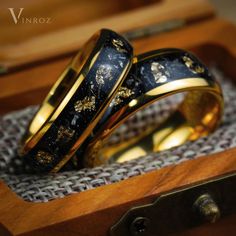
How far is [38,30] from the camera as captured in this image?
0.94 m

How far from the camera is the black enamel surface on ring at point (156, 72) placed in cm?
61

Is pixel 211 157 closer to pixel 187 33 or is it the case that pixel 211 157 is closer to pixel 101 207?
pixel 101 207

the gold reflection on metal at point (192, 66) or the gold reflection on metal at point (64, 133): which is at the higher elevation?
the gold reflection on metal at point (192, 66)

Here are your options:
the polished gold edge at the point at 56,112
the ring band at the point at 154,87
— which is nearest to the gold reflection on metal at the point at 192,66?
the ring band at the point at 154,87

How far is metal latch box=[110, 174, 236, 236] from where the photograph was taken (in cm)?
53

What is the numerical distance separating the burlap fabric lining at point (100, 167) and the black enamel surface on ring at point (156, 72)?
0.06 meters

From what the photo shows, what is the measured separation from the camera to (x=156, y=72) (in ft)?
2.02

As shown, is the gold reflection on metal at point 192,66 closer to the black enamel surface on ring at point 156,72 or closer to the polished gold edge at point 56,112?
the black enamel surface on ring at point 156,72

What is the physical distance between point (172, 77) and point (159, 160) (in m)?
0.10

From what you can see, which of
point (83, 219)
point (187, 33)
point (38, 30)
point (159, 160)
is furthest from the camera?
point (38, 30)

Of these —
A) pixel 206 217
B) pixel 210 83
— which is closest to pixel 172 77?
pixel 210 83

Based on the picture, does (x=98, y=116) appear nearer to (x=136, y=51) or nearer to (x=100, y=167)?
(x=100, y=167)

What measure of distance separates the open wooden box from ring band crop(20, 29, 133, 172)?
74 mm

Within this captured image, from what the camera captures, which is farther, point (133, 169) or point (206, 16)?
point (206, 16)
